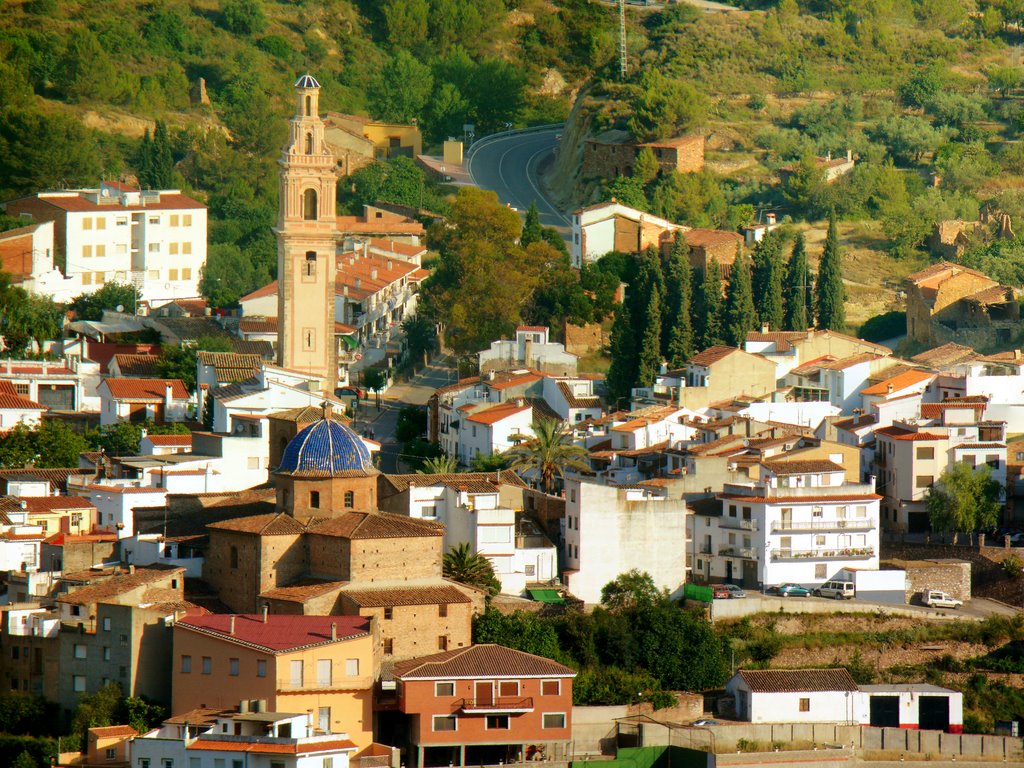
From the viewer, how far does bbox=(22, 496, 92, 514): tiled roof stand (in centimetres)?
6769

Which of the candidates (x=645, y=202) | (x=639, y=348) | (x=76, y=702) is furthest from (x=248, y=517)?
(x=645, y=202)

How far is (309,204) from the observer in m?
82.6

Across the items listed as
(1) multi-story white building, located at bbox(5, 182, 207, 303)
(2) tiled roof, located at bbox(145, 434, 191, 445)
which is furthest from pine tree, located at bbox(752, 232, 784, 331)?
(1) multi-story white building, located at bbox(5, 182, 207, 303)

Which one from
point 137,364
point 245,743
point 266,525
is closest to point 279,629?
point 245,743

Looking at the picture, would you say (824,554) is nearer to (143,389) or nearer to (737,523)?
(737,523)

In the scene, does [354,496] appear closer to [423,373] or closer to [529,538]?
[529,538]

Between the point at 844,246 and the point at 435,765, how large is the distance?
4426 cm

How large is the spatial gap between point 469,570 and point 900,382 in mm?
16950

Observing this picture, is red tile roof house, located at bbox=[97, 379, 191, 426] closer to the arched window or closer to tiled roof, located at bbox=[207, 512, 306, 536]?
the arched window

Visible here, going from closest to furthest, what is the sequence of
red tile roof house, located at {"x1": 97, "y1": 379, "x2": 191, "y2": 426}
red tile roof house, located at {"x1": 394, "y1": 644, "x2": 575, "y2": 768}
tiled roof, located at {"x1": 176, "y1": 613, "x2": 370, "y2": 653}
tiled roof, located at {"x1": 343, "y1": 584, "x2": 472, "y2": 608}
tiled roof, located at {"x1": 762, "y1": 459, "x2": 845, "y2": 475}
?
tiled roof, located at {"x1": 176, "y1": 613, "x2": 370, "y2": 653} → red tile roof house, located at {"x1": 394, "y1": 644, "x2": 575, "y2": 768} → tiled roof, located at {"x1": 343, "y1": 584, "x2": 472, "y2": 608} → tiled roof, located at {"x1": 762, "y1": 459, "x2": 845, "y2": 475} → red tile roof house, located at {"x1": 97, "y1": 379, "x2": 191, "y2": 426}

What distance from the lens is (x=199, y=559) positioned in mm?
63500

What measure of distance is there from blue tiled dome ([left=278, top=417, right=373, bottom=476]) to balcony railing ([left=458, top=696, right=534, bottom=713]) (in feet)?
22.6

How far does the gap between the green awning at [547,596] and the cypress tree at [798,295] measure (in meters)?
22.7

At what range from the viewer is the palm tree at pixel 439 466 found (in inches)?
2778
